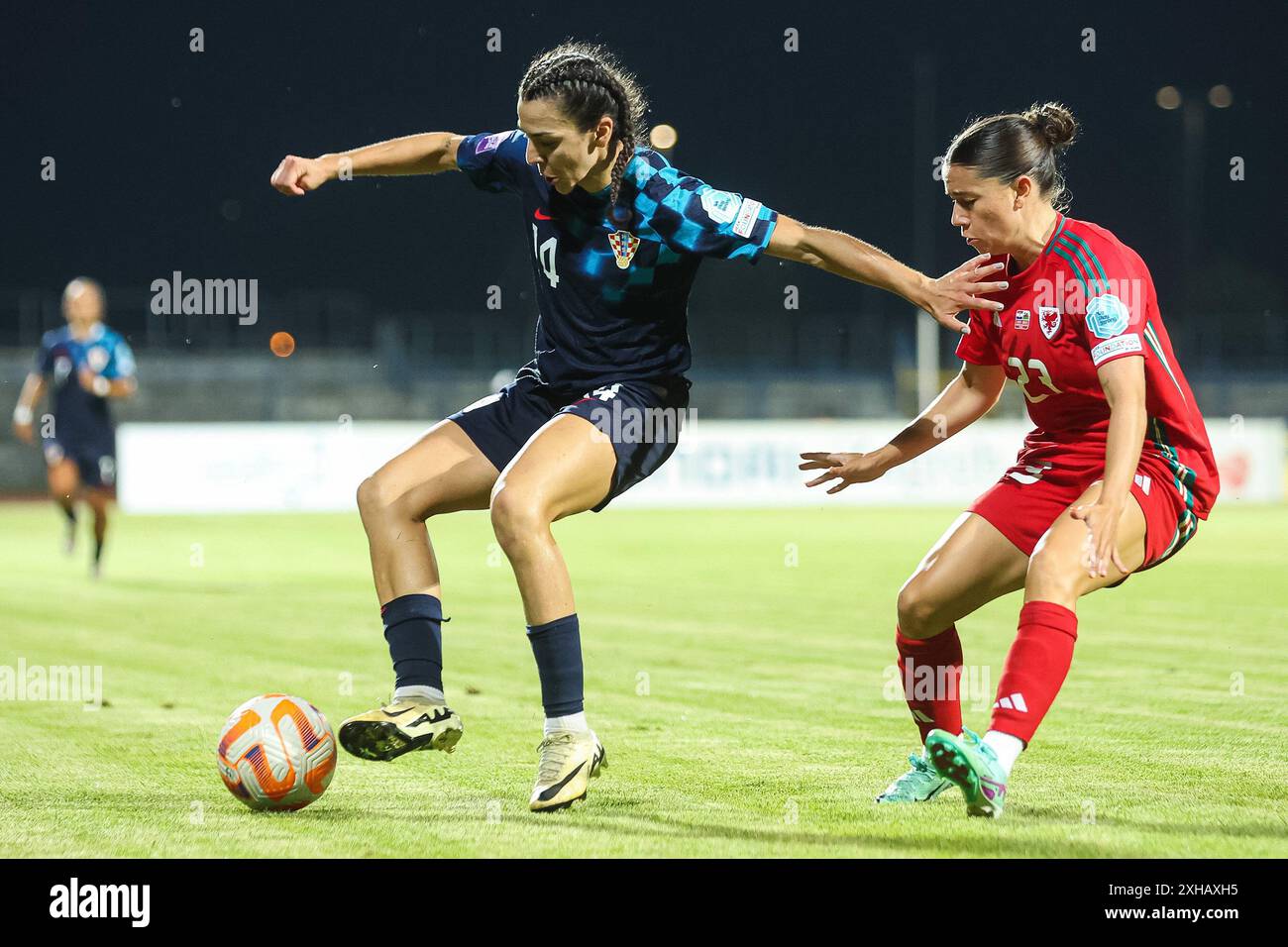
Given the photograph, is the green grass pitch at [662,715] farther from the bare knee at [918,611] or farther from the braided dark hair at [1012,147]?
the braided dark hair at [1012,147]

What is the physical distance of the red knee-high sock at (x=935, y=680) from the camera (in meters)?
4.91

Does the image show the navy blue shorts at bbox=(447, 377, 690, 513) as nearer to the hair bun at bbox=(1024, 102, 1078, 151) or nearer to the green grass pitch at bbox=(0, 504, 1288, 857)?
the green grass pitch at bbox=(0, 504, 1288, 857)

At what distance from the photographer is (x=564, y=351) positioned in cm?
523

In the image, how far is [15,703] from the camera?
713 cm

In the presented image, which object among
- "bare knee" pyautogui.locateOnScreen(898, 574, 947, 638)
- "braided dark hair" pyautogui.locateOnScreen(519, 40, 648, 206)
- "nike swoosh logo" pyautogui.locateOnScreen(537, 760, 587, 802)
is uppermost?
"braided dark hair" pyautogui.locateOnScreen(519, 40, 648, 206)

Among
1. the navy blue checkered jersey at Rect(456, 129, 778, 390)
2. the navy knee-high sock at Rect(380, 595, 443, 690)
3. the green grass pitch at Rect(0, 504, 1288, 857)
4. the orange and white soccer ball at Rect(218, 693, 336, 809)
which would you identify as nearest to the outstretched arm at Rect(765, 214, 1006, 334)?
the navy blue checkered jersey at Rect(456, 129, 778, 390)

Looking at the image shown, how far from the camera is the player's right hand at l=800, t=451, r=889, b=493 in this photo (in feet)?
16.6

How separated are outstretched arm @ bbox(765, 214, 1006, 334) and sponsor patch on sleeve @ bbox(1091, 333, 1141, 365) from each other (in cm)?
31

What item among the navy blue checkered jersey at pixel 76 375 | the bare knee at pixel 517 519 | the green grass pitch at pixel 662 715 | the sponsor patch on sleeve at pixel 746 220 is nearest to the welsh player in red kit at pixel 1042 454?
the green grass pitch at pixel 662 715

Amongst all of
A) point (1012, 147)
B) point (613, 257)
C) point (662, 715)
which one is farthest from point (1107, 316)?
point (662, 715)

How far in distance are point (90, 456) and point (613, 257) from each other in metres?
11.2

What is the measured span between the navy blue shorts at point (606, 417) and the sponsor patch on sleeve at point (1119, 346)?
1.48m

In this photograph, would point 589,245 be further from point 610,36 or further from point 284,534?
point 610,36

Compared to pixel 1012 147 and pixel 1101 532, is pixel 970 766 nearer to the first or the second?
pixel 1101 532
